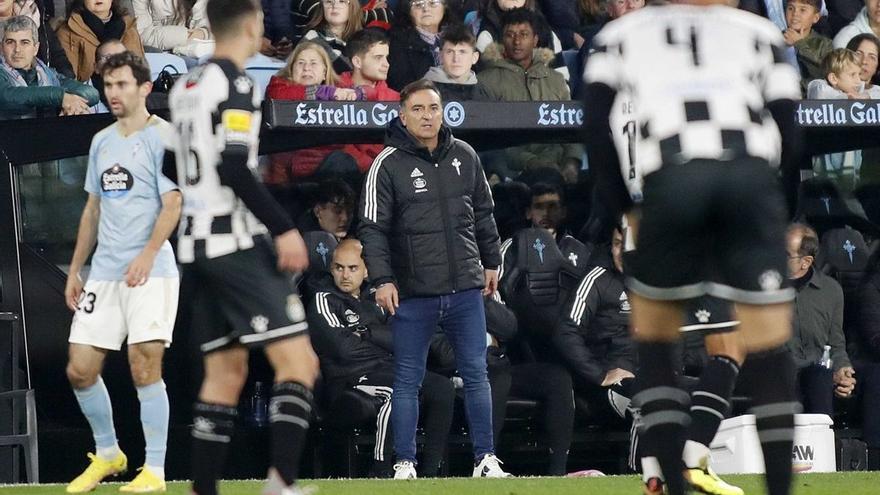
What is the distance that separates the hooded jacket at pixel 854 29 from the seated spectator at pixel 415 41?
2968 millimetres

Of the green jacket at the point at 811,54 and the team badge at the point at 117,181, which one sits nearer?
the team badge at the point at 117,181

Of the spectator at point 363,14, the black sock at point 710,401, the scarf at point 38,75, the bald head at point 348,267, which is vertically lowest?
the black sock at point 710,401

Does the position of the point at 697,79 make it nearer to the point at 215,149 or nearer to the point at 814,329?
the point at 215,149

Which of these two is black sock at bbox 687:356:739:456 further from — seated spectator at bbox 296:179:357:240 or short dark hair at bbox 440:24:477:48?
short dark hair at bbox 440:24:477:48

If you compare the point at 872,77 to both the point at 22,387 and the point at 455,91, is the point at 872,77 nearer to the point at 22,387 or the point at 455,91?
the point at 455,91

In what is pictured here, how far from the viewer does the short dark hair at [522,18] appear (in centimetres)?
1180

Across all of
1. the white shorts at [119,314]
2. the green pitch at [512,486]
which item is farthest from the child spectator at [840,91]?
the white shorts at [119,314]

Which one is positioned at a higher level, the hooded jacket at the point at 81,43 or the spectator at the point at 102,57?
the hooded jacket at the point at 81,43

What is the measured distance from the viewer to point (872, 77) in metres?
12.1

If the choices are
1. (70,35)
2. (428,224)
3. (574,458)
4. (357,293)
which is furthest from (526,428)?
(70,35)

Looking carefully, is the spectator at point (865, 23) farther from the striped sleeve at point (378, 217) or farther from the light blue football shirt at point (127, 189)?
the light blue football shirt at point (127, 189)

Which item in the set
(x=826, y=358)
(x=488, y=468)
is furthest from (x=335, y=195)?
(x=826, y=358)

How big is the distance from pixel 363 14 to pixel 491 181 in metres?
1.72

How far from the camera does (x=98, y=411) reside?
802 cm
